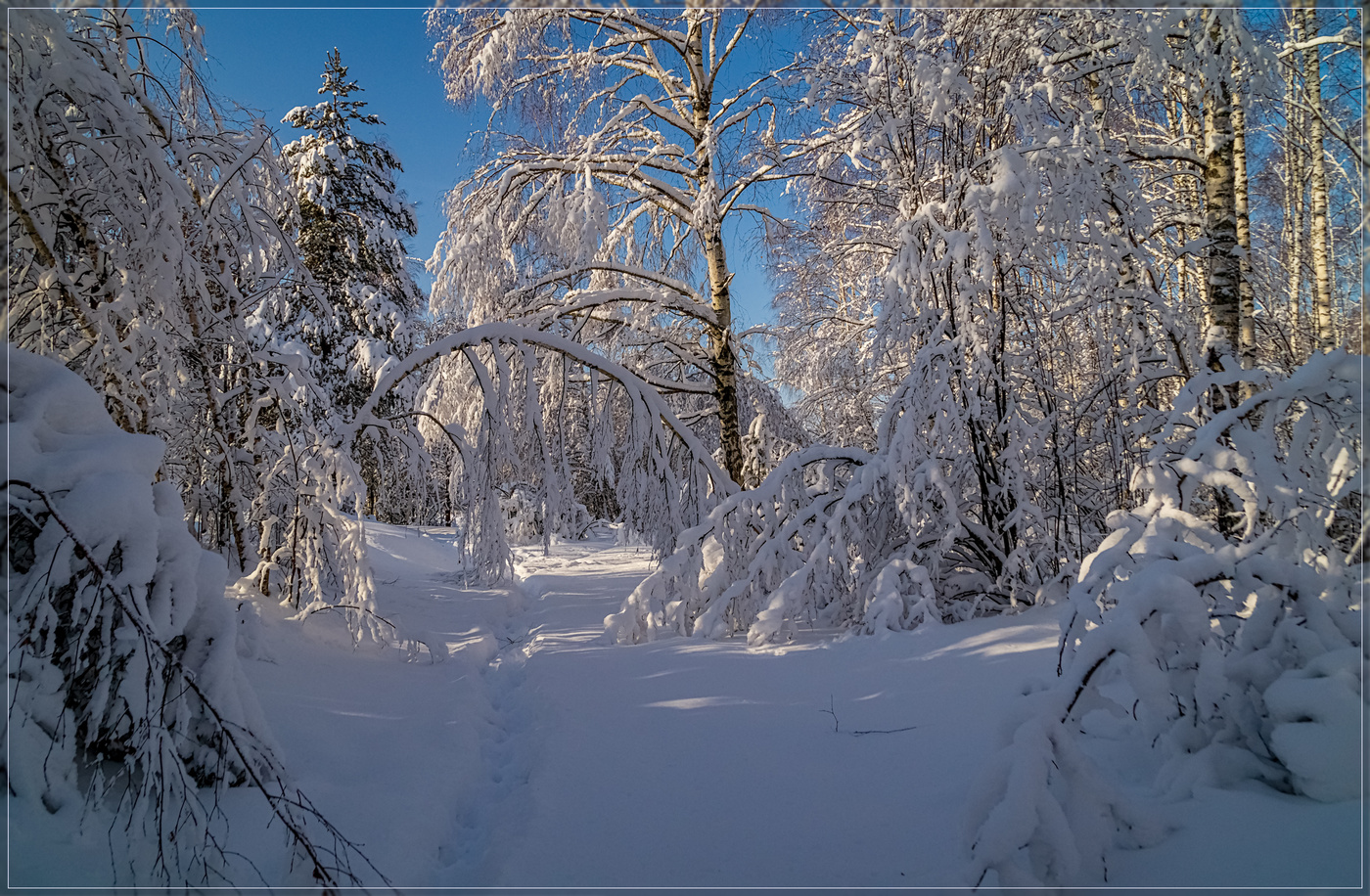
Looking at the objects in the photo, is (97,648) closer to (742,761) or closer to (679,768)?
(679,768)

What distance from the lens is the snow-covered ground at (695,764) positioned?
1.85 m

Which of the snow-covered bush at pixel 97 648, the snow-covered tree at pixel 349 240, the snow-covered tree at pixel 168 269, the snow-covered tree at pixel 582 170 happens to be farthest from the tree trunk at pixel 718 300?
the snow-covered tree at pixel 349 240

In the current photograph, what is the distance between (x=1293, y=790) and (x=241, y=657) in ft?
14.4

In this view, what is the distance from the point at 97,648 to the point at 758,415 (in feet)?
20.2

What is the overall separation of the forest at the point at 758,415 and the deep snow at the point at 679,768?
0.27 ft

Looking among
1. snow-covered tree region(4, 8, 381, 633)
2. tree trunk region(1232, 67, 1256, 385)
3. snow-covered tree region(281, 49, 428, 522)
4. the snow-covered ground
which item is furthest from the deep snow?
snow-covered tree region(281, 49, 428, 522)

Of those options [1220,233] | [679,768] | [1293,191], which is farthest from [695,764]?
[1293,191]

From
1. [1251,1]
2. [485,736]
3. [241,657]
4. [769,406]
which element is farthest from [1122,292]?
[241,657]

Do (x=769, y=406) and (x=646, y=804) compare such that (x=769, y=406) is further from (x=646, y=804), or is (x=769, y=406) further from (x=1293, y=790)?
(x=1293, y=790)

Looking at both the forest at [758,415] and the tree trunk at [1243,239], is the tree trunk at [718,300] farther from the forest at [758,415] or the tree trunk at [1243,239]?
the tree trunk at [1243,239]

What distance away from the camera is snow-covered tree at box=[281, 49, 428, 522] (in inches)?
554

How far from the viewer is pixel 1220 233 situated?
14.5ft

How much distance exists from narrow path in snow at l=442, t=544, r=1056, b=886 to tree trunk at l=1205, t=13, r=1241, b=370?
7.74 feet

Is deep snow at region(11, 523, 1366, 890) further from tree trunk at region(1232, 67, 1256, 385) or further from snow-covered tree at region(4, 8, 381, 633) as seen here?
tree trunk at region(1232, 67, 1256, 385)
